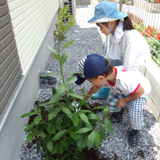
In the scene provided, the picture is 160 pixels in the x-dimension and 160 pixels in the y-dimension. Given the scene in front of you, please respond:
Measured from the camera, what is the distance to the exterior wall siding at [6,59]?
159 centimetres

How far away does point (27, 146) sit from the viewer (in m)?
2.07

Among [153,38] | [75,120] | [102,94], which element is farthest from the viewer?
[153,38]

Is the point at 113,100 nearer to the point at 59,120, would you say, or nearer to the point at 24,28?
the point at 59,120

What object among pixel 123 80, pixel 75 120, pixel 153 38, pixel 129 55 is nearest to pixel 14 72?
pixel 75 120

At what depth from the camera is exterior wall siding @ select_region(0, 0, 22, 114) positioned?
62.7 inches

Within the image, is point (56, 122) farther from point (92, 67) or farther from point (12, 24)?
point (12, 24)

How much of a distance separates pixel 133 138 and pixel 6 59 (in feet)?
5.37

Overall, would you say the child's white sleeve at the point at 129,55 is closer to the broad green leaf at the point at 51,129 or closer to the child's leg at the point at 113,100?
the child's leg at the point at 113,100

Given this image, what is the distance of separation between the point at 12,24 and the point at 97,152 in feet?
5.41

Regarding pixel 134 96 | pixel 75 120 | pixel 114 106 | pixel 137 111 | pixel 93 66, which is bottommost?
pixel 114 106

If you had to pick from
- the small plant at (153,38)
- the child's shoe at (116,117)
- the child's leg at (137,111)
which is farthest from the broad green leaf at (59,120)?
the small plant at (153,38)

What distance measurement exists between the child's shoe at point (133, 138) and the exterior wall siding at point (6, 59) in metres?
1.43

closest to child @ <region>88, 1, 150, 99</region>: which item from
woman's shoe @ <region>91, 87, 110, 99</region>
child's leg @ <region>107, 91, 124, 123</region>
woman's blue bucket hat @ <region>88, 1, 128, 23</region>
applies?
woman's blue bucket hat @ <region>88, 1, 128, 23</region>

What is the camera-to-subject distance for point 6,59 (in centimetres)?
168
